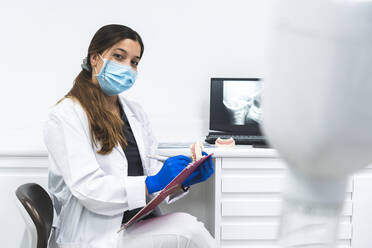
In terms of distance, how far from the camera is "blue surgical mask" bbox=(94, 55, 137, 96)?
143 centimetres

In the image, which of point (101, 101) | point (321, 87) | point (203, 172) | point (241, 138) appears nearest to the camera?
point (321, 87)

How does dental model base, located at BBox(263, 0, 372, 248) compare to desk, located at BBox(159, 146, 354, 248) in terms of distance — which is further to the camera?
desk, located at BBox(159, 146, 354, 248)

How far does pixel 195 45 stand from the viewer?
7.50ft

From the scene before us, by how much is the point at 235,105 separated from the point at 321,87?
6.43 feet

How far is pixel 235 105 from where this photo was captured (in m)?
2.14

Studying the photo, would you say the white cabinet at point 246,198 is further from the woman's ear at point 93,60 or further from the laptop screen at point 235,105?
the woman's ear at point 93,60

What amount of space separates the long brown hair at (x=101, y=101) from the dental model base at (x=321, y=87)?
3.88ft

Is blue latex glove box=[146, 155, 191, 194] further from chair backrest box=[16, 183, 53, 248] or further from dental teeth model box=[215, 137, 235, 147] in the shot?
dental teeth model box=[215, 137, 235, 147]

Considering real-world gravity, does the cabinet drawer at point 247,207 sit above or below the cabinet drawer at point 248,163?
below

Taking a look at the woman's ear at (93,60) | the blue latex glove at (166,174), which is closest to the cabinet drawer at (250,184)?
the blue latex glove at (166,174)

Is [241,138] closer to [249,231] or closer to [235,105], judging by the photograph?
[235,105]

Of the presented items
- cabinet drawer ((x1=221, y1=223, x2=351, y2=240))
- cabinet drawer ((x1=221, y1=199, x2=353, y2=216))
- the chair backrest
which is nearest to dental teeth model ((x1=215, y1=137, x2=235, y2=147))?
cabinet drawer ((x1=221, y1=199, x2=353, y2=216))

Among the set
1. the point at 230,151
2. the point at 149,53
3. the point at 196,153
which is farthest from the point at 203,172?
the point at 149,53

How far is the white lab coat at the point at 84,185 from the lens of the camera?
4.06ft
